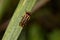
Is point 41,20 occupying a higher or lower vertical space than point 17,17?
lower

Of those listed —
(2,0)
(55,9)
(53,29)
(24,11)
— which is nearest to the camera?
(24,11)

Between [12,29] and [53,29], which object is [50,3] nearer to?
[53,29]

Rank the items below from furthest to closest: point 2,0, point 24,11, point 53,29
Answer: point 53,29 < point 2,0 < point 24,11

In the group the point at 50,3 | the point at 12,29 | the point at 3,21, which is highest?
the point at 12,29

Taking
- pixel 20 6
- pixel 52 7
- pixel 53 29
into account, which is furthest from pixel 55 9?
pixel 20 6

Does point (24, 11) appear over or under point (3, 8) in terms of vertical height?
over

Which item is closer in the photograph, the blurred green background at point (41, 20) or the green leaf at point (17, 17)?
the green leaf at point (17, 17)

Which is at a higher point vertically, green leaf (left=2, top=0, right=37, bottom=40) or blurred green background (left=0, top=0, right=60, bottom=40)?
green leaf (left=2, top=0, right=37, bottom=40)

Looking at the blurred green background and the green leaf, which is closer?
the green leaf

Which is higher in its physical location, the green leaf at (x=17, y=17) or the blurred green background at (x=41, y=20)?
the green leaf at (x=17, y=17)

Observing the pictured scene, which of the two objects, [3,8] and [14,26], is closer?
[14,26]

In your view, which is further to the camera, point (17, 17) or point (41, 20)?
point (41, 20)
